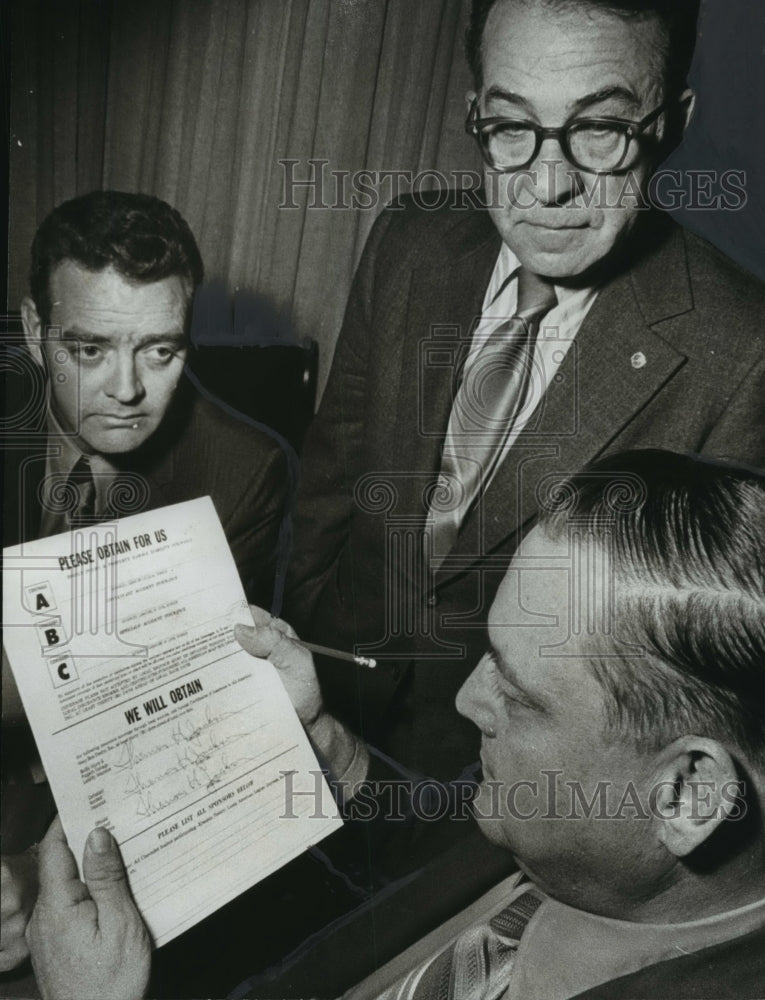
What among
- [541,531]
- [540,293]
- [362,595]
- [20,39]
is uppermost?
[20,39]

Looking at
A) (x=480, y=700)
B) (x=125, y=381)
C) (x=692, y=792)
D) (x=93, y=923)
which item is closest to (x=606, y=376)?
(x=480, y=700)

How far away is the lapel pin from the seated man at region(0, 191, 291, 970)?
632mm

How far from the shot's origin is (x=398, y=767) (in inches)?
69.5

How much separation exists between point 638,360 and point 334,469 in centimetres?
56

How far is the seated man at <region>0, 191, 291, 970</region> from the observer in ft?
5.71

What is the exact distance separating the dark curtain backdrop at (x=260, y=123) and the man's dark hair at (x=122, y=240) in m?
0.03

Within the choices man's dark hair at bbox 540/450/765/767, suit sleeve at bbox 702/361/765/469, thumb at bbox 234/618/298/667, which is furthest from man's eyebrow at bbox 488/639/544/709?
suit sleeve at bbox 702/361/765/469

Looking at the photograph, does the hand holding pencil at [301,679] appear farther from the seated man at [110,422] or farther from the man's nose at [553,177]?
the man's nose at [553,177]

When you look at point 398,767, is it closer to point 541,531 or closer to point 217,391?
point 541,531

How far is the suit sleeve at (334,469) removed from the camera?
1.73m

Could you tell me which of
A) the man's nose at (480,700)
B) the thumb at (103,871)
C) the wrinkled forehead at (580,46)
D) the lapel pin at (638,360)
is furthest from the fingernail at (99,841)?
the wrinkled forehead at (580,46)

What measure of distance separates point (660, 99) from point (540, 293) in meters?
0.36

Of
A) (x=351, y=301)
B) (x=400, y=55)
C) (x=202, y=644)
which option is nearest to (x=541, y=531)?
(x=351, y=301)

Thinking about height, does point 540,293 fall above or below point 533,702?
above
